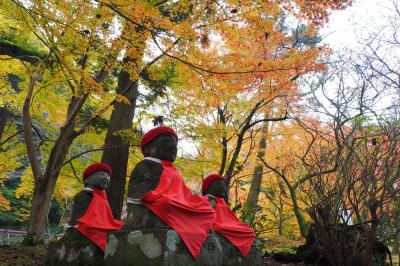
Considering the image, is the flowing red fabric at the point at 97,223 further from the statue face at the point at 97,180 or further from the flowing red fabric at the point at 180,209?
the flowing red fabric at the point at 180,209

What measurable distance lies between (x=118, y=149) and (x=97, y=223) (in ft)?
8.77

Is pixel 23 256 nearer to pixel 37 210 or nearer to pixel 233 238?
pixel 37 210

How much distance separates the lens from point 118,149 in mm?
7520

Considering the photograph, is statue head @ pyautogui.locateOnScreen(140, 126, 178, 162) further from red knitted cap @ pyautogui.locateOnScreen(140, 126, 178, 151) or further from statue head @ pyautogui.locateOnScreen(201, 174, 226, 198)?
statue head @ pyautogui.locateOnScreen(201, 174, 226, 198)

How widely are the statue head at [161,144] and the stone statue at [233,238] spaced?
1820 mm

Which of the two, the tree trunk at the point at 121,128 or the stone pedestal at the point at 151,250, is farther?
the tree trunk at the point at 121,128

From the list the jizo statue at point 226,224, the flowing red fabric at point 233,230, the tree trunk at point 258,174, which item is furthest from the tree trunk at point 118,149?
the tree trunk at point 258,174

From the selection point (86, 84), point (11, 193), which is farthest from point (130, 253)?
point (11, 193)

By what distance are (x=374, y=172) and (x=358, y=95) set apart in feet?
8.74

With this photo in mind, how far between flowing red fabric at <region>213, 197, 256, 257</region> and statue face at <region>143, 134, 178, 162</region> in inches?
71.4

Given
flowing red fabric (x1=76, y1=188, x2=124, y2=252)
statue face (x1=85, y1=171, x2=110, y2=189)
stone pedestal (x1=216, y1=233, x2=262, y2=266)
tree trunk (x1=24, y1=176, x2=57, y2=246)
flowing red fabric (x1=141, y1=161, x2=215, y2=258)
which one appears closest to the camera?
flowing red fabric (x1=141, y1=161, x2=215, y2=258)

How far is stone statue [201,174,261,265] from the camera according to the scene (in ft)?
18.4

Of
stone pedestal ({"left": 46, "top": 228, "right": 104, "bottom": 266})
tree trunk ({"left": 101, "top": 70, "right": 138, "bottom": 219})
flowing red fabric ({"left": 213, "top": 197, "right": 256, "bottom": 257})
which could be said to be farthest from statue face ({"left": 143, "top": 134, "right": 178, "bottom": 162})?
tree trunk ({"left": 101, "top": 70, "right": 138, "bottom": 219})

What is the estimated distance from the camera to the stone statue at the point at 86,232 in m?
4.87
